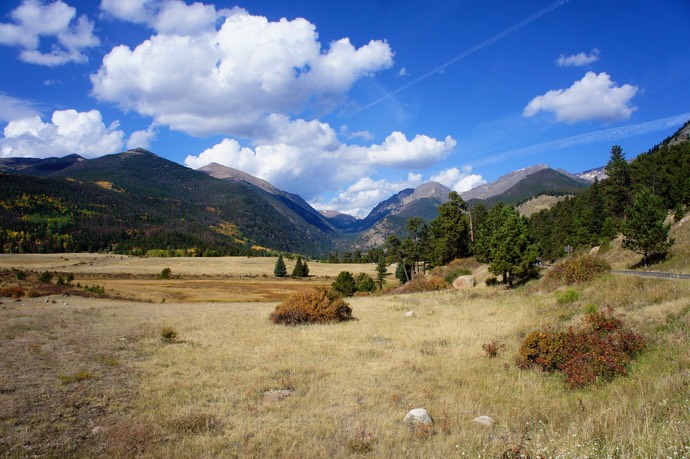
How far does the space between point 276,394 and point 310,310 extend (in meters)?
14.6

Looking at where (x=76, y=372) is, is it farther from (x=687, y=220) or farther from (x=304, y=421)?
(x=687, y=220)

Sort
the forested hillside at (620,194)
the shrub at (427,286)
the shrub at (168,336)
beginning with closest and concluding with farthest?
the shrub at (168,336) < the shrub at (427,286) < the forested hillside at (620,194)

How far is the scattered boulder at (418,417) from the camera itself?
25.1 ft

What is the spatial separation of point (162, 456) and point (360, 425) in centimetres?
376

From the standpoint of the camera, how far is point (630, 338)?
1052 centimetres

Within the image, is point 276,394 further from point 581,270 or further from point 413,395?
point 581,270

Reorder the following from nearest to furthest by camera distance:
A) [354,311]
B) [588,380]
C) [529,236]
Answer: [588,380]
[354,311]
[529,236]

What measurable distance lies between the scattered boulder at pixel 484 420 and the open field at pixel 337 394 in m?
0.15

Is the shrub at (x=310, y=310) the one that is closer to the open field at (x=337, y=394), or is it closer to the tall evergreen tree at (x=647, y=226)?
the open field at (x=337, y=394)

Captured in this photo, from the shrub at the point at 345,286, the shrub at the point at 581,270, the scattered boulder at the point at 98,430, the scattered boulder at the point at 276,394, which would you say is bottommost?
the shrub at the point at 345,286

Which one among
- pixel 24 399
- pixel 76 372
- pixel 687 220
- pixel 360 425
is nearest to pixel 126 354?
pixel 76 372

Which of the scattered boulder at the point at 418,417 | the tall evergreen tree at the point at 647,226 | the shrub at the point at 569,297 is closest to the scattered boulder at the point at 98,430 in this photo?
the scattered boulder at the point at 418,417

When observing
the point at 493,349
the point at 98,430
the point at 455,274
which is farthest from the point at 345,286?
the point at 98,430

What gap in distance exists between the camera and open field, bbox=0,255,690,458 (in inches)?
254
